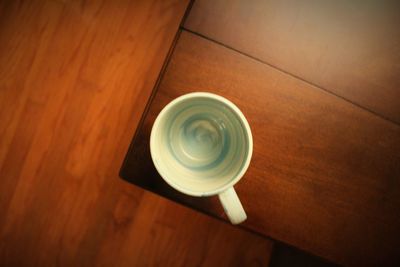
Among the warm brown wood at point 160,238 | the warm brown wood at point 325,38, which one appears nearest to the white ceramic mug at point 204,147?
the warm brown wood at point 325,38

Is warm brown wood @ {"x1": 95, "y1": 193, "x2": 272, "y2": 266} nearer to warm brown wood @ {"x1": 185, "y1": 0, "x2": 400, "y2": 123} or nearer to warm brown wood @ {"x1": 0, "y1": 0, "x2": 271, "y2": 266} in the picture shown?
warm brown wood @ {"x1": 0, "y1": 0, "x2": 271, "y2": 266}

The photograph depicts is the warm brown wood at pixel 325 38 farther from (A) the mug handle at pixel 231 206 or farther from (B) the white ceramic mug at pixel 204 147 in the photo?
(A) the mug handle at pixel 231 206

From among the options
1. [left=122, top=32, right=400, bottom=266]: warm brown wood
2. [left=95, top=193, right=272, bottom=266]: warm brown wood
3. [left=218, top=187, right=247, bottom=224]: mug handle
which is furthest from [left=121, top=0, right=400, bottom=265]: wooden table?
[left=95, top=193, right=272, bottom=266]: warm brown wood

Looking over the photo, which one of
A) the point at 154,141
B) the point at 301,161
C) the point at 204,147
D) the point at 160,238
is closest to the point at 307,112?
the point at 301,161

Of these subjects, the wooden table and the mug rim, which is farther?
the wooden table

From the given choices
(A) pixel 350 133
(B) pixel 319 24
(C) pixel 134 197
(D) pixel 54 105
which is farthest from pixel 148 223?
(B) pixel 319 24

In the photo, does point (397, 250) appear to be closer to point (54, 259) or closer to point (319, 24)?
point (319, 24)

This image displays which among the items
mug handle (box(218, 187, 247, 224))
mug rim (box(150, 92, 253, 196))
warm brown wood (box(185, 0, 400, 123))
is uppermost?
warm brown wood (box(185, 0, 400, 123))
